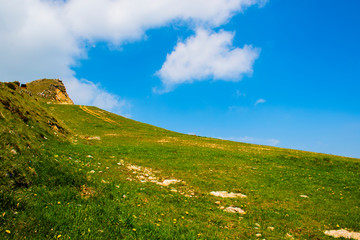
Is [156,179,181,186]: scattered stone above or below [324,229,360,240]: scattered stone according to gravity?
below

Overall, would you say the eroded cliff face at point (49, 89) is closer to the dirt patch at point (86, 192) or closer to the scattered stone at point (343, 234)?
the dirt patch at point (86, 192)

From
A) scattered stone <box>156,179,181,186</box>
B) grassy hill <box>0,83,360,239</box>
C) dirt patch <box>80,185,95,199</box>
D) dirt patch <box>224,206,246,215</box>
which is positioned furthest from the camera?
scattered stone <box>156,179,181,186</box>

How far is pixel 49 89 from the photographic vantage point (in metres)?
110

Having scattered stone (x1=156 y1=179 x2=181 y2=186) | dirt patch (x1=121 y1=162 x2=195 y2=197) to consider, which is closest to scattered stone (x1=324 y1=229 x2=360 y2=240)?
dirt patch (x1=121 y1=162 x2=195 y2=197)

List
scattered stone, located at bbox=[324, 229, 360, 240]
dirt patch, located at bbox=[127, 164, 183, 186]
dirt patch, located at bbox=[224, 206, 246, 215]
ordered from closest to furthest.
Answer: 1. scattered stone, located at bbox=[324, 229, 360, 240]
2. dirt patch, located at bbox=[224, 206, 246, 215]
3. dirt patch, located at bbox=[127, 164, 183, 186]

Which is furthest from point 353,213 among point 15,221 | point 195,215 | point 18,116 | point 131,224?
point 18,116

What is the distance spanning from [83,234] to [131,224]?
193cm

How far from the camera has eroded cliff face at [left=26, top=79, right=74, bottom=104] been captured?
102 m

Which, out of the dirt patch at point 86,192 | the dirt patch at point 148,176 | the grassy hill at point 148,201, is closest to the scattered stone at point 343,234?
the grassy hill at point 148,201

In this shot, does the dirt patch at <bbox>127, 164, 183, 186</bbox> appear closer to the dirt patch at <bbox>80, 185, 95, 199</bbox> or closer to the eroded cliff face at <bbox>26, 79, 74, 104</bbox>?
the dirt patch at <bbox>80, 185, 95, 199</bbox>

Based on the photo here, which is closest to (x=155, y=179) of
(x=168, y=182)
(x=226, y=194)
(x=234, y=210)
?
(x=168, y=182)

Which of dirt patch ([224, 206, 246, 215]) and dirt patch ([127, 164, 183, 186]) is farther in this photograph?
dirt patch ([127, 164, 183, 186])

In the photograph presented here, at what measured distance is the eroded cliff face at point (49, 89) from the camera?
102m

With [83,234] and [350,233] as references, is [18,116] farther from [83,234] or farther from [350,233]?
[350,233]
